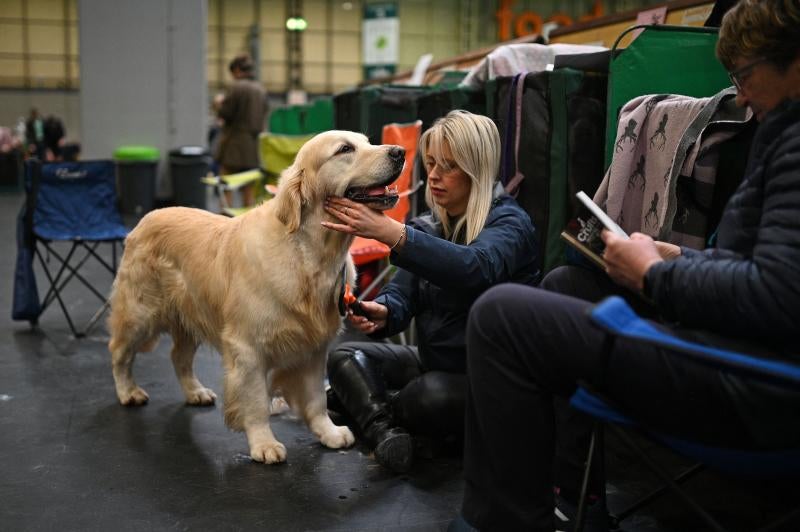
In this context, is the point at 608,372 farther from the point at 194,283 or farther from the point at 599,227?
the point at 194,283

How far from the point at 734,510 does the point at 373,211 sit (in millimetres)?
1350

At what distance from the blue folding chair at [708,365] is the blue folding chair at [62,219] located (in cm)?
346

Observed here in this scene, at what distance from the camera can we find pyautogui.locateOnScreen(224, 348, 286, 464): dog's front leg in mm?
2533

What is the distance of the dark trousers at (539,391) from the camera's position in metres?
1.35

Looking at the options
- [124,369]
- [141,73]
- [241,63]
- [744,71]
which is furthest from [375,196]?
[141,73]

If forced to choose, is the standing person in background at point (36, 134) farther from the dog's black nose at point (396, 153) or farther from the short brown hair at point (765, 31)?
the short brown hair at point (765, 31)

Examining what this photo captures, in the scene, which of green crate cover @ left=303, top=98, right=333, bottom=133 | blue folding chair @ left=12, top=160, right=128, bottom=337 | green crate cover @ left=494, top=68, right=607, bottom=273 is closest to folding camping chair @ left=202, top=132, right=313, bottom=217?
green crate cover @ left=303, top=98, right=333, bottom=133

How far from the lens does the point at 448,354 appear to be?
8.33ft

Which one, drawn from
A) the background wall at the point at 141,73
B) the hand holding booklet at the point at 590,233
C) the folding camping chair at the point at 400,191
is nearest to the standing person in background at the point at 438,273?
the hand holding booklet at the point at 590,233

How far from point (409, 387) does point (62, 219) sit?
2910 millimetres

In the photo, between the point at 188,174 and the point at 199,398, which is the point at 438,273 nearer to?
the point at 199,398

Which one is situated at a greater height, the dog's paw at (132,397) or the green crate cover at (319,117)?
the green crate cover at (319,117)

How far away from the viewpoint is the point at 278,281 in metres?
2.46

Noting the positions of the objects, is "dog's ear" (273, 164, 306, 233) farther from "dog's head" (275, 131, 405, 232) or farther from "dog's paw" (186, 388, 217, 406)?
"dog's paw" (186, 388, 217, 406)
